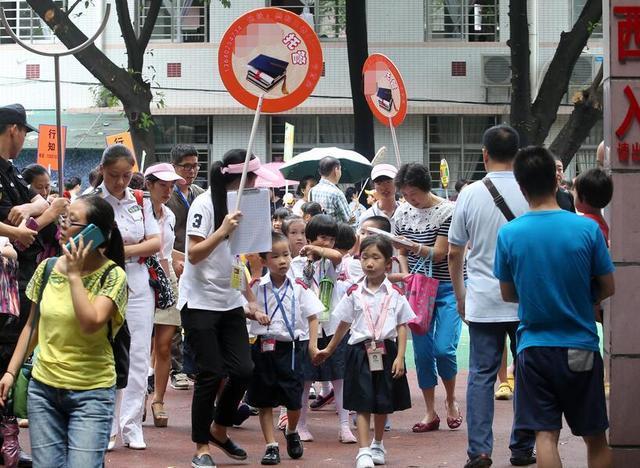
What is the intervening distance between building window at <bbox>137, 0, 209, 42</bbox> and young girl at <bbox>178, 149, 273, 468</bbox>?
25.2 metres

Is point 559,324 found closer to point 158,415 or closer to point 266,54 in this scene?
point 266,54

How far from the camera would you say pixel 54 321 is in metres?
5.81

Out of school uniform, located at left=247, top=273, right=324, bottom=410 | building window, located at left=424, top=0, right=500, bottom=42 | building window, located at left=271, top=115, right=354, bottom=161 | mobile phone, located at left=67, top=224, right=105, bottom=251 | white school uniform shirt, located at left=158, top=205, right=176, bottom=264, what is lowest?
school uniform, located at left=247, top=273, right=324, bottom=410

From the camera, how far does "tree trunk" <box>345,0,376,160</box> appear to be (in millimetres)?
23750

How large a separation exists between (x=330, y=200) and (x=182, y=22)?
21.1 metres

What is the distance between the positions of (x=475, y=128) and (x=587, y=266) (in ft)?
89.4

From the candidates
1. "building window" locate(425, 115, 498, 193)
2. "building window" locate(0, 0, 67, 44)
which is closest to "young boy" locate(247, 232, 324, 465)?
"building window" locate(425, 115, 498, 193)

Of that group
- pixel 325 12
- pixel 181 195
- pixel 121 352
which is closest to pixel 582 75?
pixel 325 12

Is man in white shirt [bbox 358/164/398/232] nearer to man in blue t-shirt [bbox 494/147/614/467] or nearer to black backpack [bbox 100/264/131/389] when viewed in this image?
man in blue t-shirt [bbox 494/147/614/467]

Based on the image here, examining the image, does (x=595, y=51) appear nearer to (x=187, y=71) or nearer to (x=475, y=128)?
(x=475, y=128)

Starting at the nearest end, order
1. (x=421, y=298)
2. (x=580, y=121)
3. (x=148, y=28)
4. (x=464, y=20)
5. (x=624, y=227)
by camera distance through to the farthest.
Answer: (x=624, y=227)
(x=421, y=298)
(x=580, y=121)
(x=148, y=28)
(x=464, y=20)

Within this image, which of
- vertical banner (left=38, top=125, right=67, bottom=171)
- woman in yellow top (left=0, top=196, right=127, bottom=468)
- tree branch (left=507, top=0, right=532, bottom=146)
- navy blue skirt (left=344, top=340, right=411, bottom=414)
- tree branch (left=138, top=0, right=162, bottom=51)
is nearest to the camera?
woman in yellow top (left=0, top=196, right=127, bottom=468)

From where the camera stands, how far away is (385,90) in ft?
44.4

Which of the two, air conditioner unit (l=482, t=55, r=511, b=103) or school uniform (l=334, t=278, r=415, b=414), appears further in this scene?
air conditioner unit (l=482, t=55, r=511, b=103)
